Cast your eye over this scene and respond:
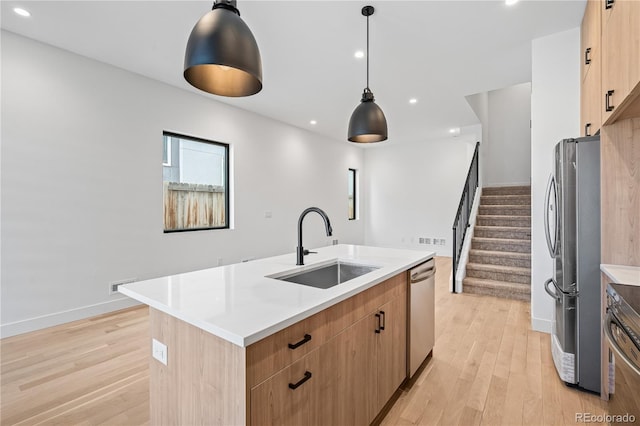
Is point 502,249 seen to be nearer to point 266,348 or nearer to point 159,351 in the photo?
point 266,348

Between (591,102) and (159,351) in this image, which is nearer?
(159,351)

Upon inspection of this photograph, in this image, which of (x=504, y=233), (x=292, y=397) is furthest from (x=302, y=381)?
(x=504, y=233)

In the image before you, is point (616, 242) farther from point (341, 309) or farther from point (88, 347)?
point (88, 347)

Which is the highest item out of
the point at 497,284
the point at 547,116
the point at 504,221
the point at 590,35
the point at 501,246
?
the point at 590,35

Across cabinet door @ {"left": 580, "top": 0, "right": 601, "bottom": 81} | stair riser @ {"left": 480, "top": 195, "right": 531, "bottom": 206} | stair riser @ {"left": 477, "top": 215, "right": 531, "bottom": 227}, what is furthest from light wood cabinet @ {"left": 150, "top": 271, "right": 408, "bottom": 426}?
stair riser @ {"left": 480, "top": 195, "right": 531, "bottom": 206}

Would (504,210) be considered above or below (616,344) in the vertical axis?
above

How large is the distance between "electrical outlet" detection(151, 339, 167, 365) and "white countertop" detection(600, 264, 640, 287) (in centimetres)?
228

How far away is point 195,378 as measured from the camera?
115 cm

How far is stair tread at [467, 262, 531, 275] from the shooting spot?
4215mm

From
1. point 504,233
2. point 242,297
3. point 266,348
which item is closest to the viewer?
point 266,348

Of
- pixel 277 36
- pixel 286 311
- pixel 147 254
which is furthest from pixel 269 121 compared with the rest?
pixel 286 311

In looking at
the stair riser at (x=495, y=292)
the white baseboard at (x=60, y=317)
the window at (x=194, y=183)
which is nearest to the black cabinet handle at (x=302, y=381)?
the white baseboard at (x=60, y=317)

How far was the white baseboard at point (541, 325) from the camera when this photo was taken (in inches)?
118

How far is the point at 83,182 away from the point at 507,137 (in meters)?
8.00
